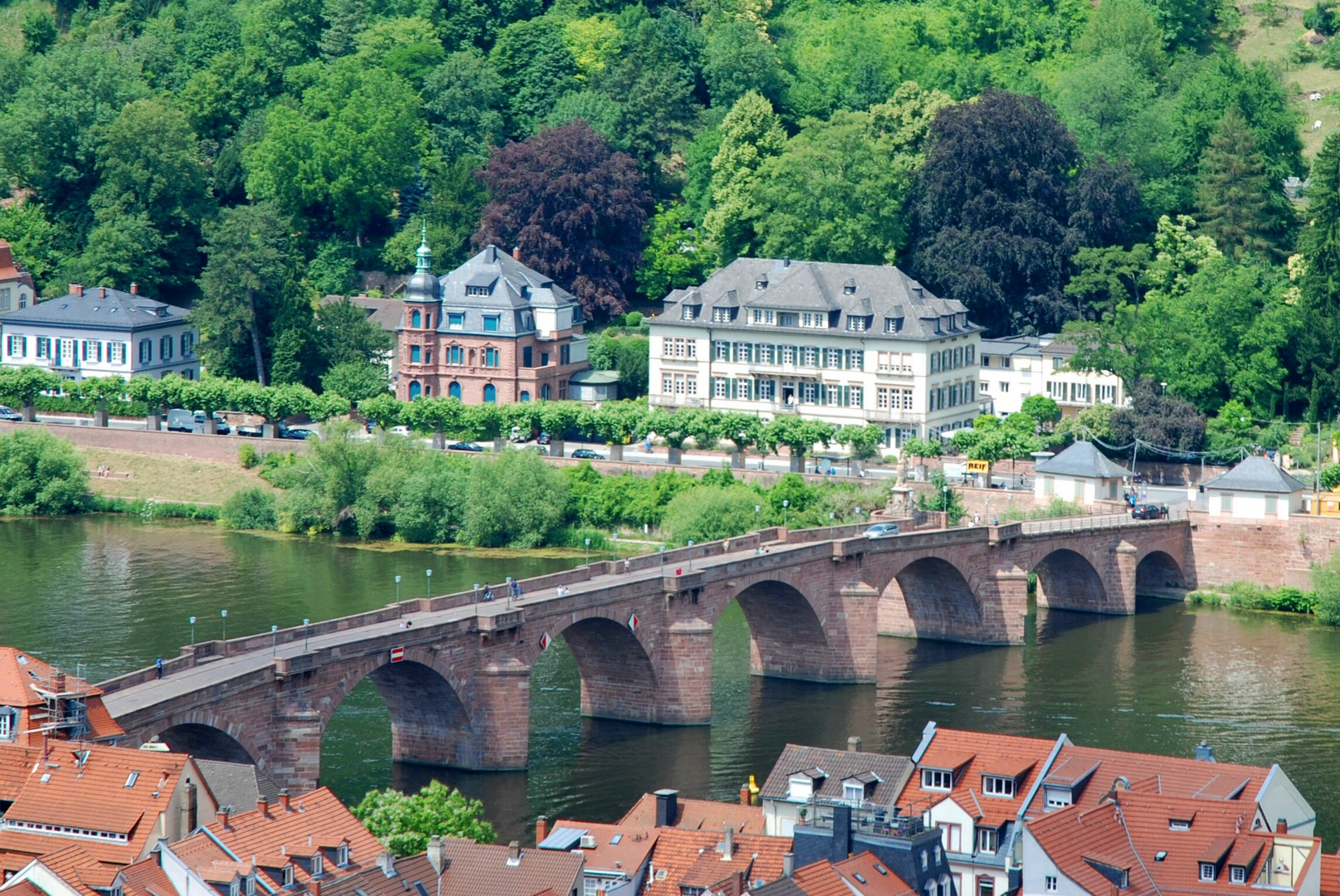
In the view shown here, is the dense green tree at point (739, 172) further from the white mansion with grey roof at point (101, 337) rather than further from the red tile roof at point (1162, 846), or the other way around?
the red tile roof at point (1162, 846)

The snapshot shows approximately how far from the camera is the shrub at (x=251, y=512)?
141 metres

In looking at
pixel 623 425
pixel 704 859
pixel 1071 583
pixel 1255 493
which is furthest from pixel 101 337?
pixel 704 859

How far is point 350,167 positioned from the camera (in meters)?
168

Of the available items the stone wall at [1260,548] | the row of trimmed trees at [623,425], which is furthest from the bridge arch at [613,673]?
the row of trimmed trees at [623,425]

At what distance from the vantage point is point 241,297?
155m

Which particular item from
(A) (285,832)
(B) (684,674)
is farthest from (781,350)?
(A) (285,832)

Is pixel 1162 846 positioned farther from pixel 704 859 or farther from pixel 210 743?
pixel 210 743

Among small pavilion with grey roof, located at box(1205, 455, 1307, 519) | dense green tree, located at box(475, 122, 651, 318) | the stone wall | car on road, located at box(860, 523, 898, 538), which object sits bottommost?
the stone wall

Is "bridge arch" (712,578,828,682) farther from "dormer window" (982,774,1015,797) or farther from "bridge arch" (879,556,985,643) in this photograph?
"dormer window" (982,774,1015,797)

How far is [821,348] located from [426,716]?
54737 millimetres

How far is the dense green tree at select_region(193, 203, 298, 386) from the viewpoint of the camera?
15475cm

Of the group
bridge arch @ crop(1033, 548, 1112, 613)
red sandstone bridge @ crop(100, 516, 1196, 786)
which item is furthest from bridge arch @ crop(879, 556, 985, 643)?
bridge arch @ crop(1033, 548, 1112, 613)

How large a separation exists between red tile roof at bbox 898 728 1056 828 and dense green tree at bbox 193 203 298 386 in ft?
264

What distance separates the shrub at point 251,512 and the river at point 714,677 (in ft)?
9.57
